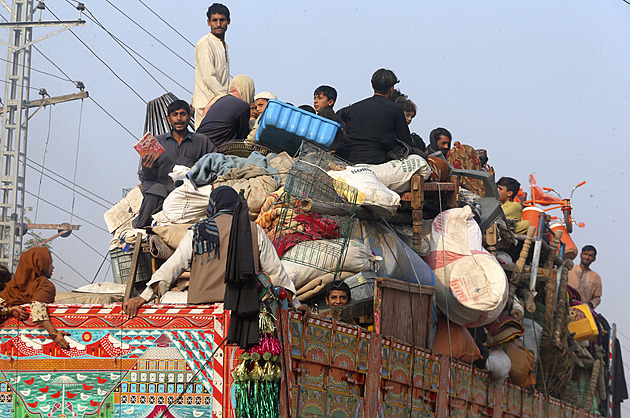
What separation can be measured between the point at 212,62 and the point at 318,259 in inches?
187

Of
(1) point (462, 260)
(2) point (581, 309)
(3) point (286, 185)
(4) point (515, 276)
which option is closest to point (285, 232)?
(3) point (286, 185)

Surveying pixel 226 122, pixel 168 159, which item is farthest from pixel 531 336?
pixel 168 159

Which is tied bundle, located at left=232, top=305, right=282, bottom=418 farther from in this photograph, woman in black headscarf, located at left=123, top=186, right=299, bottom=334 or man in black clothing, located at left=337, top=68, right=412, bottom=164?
man in black clothing, located at left=337, top=68, right=412, bottom=164

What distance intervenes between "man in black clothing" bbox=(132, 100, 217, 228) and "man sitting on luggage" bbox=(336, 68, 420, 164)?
1.35 m

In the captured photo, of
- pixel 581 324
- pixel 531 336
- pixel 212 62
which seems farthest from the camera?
pixel 581 324

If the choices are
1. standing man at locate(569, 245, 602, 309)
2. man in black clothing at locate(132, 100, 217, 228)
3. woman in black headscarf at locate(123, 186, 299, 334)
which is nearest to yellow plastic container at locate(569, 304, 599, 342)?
standing man at locate(569, 245, 602, 309)

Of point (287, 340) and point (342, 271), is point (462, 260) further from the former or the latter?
point (287, 340)

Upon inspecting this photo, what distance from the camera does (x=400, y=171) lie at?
870 centimetres

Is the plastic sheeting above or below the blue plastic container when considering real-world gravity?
below

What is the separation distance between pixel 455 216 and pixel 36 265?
428 cm

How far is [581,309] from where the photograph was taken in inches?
521

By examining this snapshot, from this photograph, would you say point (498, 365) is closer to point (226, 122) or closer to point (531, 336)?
point (531, 336)

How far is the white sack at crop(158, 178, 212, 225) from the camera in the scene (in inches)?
309

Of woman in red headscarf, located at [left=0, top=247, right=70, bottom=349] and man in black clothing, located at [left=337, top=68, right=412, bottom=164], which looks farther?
man in black clothing, located at [left=337, top=68, right=412, bottom=164]
